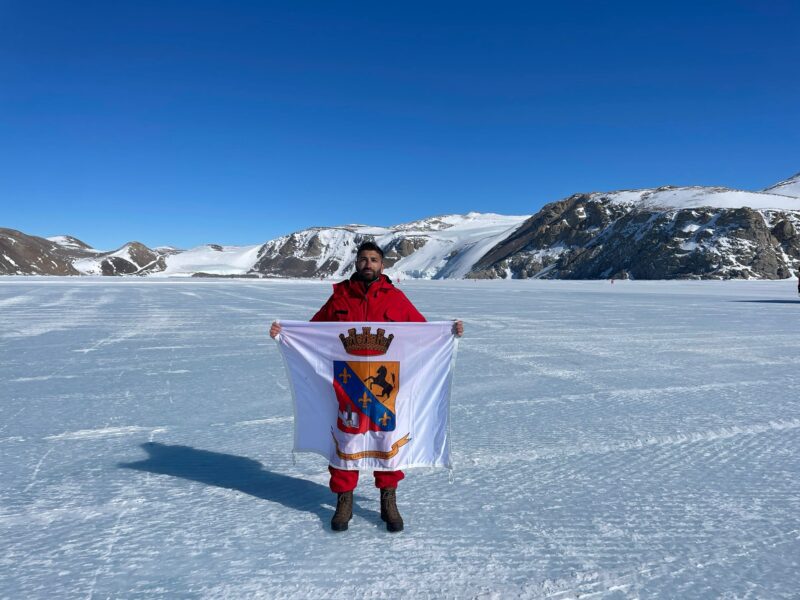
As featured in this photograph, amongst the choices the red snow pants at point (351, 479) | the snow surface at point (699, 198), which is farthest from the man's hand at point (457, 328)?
the snow surface at point (699, 198)

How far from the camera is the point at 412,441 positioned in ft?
11.8

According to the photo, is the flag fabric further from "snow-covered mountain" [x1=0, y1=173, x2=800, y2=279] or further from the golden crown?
"snow-covered mountain" [x1=0, y1=173, x2=800, y2=279]

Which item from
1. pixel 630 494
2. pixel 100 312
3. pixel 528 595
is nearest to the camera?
pixel 528 595

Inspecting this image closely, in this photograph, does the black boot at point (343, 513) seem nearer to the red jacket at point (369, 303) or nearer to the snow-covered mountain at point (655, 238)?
the red jacket at point (369, 303)

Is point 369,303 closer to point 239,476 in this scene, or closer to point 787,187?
point 239,476

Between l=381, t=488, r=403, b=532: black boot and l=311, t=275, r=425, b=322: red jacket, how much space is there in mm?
1066

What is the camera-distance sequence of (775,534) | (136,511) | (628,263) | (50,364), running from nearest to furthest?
1. (775,534)
2. (136,511)
3. (50,364)
4. (628,263)

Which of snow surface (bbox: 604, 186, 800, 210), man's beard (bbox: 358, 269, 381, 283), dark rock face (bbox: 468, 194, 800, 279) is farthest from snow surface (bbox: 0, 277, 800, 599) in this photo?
snow surface (bbox: 604, 186, 800, 210)

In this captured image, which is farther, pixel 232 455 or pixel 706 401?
pixel 706 401

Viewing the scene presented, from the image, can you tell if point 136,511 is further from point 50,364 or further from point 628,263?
point 628,263

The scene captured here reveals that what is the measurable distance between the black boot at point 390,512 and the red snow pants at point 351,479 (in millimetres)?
48

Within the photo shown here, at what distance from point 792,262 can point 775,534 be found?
93.7 m

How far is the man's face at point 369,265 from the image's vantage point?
3.30 metres

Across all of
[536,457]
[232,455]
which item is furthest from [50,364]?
[536,457]
